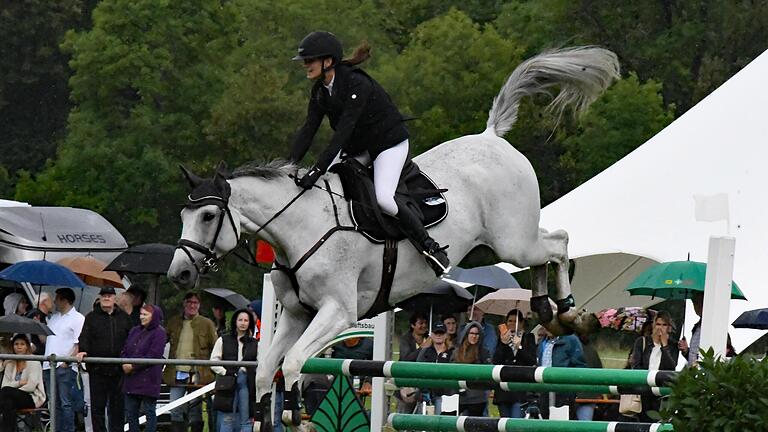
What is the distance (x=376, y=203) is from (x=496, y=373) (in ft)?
4.22

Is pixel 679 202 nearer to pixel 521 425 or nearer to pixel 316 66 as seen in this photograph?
pixel 316 66

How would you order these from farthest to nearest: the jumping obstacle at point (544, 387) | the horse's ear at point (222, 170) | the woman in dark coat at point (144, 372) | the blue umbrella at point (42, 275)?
the blue umbrella at point (42, 275)
the woman in dark coat at point (144, 372)
the horse's ear at point (222, 170)
the jumping obstacle at point (544, 387)

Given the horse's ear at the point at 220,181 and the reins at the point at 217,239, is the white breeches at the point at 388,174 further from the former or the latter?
the horse's ear at the point at 220,181

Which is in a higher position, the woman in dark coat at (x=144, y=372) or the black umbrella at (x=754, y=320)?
the black umbrella at (x=754, y=320)

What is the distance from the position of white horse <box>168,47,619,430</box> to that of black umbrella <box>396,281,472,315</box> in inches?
162

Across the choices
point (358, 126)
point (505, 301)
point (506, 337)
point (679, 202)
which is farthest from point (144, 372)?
point (679, 202)

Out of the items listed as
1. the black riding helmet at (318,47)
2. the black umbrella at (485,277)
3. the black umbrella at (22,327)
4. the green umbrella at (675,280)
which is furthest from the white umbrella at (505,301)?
the black riding helmet at (318,47)

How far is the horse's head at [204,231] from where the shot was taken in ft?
24.7

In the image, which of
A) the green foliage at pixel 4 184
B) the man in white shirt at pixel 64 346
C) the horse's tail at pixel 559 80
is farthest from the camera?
the green foliage at pixel 4 184

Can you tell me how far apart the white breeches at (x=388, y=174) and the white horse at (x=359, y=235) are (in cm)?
21

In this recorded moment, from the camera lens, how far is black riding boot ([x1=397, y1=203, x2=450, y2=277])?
315 inches

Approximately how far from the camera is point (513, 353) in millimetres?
12383

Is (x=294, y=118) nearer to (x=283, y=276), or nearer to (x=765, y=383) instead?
(x=283, y=276)

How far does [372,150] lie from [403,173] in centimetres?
22
